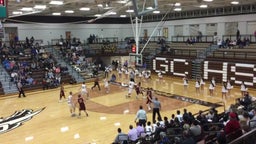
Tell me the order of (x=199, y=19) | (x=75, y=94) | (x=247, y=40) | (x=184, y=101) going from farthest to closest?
1. (x=199, y=19)
2. (x=247, y=40)
3. (x=75, y=94)
4. (x=184, y=101)

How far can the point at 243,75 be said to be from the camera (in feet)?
76.9

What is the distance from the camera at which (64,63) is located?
2984 centimetres

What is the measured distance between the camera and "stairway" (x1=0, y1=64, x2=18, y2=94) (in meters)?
23.5

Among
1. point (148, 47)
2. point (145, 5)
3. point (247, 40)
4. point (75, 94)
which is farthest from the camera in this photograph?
point (148, 47)

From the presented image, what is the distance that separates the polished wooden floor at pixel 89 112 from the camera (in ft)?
41.4

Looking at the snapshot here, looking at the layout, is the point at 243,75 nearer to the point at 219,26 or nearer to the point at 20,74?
the point at 219,26

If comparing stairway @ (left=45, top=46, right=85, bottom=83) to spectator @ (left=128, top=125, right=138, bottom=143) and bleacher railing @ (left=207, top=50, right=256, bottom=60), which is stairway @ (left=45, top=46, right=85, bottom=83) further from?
spectator @ (left=128, top=125, right=138, bottom=143)

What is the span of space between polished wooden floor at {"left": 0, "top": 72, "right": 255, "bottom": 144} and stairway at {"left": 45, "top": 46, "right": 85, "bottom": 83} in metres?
3.46

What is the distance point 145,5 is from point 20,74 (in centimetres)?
1573

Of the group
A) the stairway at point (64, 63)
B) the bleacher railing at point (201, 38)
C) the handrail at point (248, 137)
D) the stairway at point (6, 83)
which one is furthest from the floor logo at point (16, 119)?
the bleacher railing at point (201, 38)

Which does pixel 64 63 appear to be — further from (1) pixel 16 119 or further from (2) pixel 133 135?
(2) pixel 133 135

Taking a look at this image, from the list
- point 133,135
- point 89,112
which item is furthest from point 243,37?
point 133,135

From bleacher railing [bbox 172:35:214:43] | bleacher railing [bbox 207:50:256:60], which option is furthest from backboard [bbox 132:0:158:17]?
bleacher railing [bbox 172:35:214:43]

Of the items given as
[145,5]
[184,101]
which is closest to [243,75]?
[184,101]
